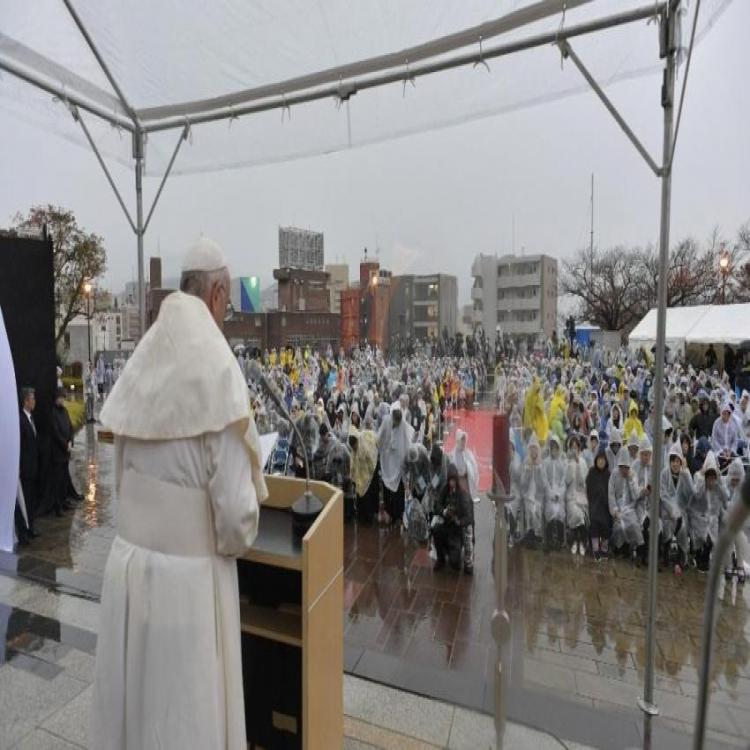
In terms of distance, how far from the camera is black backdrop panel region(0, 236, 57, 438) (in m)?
5.95

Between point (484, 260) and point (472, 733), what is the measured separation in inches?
155

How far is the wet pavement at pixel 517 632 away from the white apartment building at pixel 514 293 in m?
2.54

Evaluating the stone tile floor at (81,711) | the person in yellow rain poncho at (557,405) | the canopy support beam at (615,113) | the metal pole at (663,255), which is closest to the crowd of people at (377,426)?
the person in yellow rain poncho at (557,405)

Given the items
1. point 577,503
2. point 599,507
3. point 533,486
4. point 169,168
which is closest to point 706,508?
point 599,507

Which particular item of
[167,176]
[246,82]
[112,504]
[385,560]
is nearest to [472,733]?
[385,560]

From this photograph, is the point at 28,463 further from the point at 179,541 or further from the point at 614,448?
the point at 614,448

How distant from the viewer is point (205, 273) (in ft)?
5.81

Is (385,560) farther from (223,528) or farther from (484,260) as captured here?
(223,528)

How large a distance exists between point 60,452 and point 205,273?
21.0 ft

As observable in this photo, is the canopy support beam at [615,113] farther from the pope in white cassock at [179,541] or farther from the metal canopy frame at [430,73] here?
the pope in white cassock at [179,541]

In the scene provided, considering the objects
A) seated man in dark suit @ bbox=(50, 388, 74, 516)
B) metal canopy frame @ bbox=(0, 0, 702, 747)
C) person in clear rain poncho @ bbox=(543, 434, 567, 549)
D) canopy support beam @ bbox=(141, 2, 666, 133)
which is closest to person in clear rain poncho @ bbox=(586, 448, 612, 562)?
person in clear rain poncho @ bbox=(543, 434, 567, 549)

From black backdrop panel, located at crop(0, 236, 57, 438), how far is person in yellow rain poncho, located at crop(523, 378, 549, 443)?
5682mm

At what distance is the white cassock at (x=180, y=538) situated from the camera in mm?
1574

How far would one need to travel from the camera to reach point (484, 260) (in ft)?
17.3
